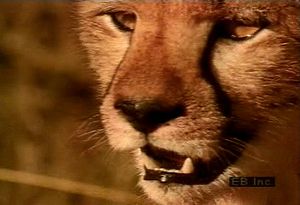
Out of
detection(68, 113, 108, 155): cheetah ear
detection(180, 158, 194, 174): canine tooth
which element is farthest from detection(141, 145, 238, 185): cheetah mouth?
detection(68, 113, 108, 155): cheetah ear

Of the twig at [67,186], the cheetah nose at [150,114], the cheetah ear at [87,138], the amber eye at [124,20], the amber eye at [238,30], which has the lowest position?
the twig at [67,186]

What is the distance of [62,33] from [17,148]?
23cm

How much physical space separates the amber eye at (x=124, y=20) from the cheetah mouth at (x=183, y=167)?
0.23m

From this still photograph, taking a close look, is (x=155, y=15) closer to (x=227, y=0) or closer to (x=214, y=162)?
(x=227, y=0)

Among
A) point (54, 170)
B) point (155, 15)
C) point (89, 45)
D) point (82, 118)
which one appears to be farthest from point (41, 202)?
point (155, 15)

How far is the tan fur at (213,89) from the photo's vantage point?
1275mm

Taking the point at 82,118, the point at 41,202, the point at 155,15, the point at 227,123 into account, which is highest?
the point at 155,15

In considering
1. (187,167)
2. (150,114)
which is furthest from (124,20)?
(187,167)

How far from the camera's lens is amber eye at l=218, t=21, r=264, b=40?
1279 mm

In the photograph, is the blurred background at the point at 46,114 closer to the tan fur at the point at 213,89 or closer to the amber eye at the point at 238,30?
the tan fur at the point at 213,89

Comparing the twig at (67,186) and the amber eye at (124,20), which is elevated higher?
the amber eye at (124,20)

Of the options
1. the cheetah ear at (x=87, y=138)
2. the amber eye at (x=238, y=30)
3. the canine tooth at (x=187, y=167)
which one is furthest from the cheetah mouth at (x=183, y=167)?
the amber eye at (x=238, y=30)

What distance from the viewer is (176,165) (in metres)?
1.30

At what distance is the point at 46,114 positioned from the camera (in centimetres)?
137
